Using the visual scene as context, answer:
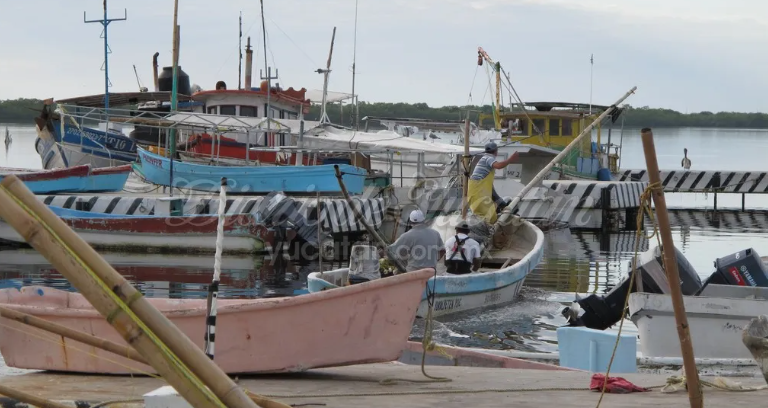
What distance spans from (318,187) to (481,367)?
17493 mm

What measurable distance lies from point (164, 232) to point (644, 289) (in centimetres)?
1415

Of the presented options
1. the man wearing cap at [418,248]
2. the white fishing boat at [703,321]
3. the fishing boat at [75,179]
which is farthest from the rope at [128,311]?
the fishing boat at [75,179]

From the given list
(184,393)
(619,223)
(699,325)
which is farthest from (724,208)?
(184,393)

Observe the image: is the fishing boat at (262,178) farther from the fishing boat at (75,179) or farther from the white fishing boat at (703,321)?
the white fishing boat at (703,321)

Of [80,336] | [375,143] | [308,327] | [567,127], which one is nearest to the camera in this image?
[80,336]

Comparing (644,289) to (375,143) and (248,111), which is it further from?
(248,111)

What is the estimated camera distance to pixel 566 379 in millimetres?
7988

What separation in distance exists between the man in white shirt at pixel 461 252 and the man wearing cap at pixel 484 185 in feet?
7.35

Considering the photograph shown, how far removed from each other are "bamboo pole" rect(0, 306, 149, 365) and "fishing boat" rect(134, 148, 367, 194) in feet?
61.4

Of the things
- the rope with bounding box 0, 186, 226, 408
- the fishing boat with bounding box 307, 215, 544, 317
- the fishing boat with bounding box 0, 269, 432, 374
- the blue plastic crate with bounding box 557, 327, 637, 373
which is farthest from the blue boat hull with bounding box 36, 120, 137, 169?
the rope with bounding box 0, 186, 226, 408

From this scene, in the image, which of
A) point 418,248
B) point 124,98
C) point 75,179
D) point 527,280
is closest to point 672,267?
point 418,248

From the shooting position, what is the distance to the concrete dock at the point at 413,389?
6945mm

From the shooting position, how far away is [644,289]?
39.5 feet

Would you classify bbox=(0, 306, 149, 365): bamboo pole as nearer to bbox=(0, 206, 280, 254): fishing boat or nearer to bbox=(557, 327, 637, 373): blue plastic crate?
bbox=(557, 327, 637, 373): blue plastic crate
